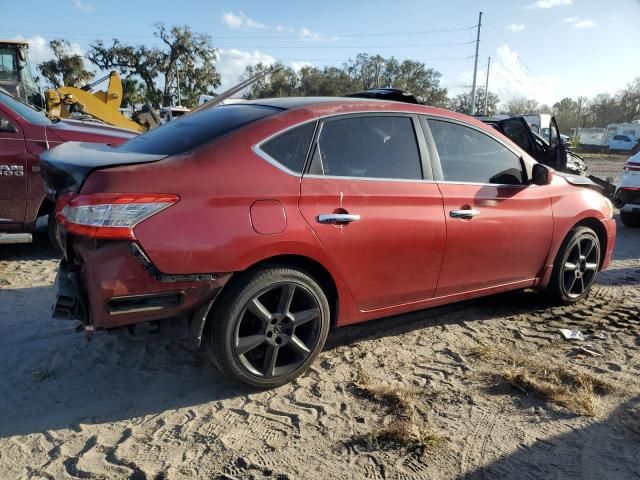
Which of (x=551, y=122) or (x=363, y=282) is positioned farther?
(x=551, y=122)

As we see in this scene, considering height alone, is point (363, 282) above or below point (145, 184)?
below

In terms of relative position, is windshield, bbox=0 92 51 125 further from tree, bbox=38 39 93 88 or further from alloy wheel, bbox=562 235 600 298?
tree, bbox=38 39 93 88

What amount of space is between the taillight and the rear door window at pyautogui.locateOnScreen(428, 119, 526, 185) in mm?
2083

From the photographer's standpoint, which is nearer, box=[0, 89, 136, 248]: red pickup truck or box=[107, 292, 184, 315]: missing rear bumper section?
box=[107, 292, 184, 315]: missing rear bumper section

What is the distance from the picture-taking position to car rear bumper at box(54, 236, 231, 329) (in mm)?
2600

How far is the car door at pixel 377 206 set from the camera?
3.14 meters

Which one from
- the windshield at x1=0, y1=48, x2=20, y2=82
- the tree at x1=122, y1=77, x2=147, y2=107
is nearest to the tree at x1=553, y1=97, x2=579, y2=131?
the tree at x1=122, y1=77, x2=147, y2=107

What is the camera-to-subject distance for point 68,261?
293 cm

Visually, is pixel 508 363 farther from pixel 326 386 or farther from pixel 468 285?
pixel 326 386

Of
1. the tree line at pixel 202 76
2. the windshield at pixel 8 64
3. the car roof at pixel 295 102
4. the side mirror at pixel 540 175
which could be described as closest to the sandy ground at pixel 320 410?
the side mirror at pixel 540 175

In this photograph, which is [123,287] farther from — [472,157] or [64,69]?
[64,69]

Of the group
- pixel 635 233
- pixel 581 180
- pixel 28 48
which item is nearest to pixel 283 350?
pixel 581 180

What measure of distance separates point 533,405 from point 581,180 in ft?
8.34

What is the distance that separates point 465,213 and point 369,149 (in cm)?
88
